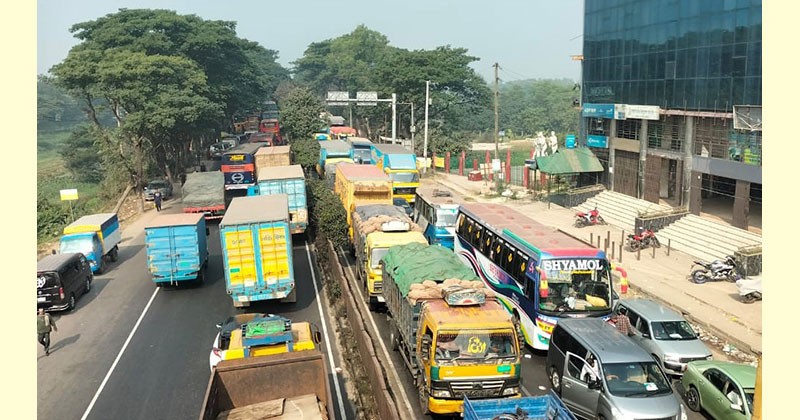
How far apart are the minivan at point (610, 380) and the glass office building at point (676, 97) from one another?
1825 cm

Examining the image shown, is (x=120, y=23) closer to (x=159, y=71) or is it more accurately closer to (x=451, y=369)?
(x=159, y=71)

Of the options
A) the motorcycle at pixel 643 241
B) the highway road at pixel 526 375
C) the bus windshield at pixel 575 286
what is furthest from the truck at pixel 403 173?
the bus windshield at pixel 575 286

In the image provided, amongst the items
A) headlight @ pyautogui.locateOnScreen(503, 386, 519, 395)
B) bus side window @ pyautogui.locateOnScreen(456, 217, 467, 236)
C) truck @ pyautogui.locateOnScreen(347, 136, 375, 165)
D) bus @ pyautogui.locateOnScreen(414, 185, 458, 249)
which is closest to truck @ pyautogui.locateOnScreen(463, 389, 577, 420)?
headlight @ pyautogui.locateOnScreen(503, 386, 519, 395)

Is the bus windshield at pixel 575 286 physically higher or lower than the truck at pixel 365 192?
lower

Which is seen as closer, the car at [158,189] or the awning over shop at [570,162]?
the awning over shop at [570,162]

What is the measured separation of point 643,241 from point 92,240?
80.0 ft

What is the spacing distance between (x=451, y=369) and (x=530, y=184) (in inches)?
1483

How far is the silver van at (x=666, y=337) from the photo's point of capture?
1597 centimetres

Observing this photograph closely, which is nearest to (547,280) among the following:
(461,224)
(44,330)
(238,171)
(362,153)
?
(461,224)

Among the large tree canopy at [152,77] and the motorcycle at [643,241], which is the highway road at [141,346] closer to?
the motorcycle at [643,241]

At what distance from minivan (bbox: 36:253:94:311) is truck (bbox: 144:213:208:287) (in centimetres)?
267

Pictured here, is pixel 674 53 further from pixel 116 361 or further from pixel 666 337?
pixel 116 361

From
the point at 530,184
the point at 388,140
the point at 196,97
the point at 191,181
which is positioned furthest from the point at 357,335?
the point at 388,140

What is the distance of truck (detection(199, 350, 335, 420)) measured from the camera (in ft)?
37.4
